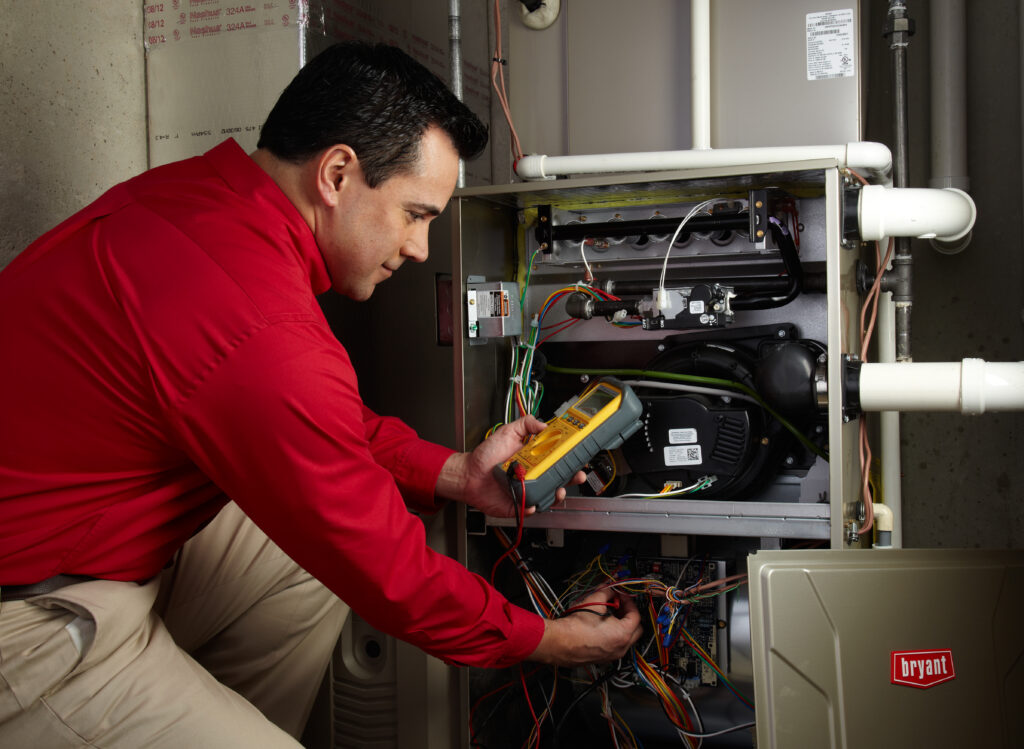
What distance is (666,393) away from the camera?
1.74 m

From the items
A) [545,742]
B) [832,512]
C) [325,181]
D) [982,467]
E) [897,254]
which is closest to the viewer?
[325,181]

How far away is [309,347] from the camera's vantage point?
1.11m

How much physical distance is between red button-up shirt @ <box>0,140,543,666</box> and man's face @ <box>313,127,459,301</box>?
4.1 inches

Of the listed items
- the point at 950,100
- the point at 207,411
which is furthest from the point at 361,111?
the point at 950,100

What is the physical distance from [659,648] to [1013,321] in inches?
47.9

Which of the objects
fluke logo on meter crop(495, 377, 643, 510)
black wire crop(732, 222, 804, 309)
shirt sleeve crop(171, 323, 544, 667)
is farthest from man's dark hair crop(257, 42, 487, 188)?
black wire crop(732, 222, 804, 309)

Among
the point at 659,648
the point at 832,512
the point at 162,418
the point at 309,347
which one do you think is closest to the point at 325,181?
the point at 309,347

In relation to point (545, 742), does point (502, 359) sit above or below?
above

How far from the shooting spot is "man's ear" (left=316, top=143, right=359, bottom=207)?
1.26m

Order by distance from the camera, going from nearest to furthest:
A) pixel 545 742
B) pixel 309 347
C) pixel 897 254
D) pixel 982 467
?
pixel 309 347 < pixel 897 254 < pixel 545 742 < pixel 982 467

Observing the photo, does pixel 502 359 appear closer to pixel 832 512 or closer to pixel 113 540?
pixel 832 512

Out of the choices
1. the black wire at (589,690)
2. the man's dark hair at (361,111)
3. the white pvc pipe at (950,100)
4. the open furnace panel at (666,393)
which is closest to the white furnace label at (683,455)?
the open furnace panel at (666,393)

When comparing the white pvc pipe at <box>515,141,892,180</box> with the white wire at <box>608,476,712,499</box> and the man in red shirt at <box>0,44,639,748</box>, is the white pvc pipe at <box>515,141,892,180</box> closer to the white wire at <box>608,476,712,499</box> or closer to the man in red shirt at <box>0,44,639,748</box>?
the man in red shirt at <box>0,44,639,748</box>

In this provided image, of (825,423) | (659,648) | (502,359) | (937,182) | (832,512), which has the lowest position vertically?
(659,648)
